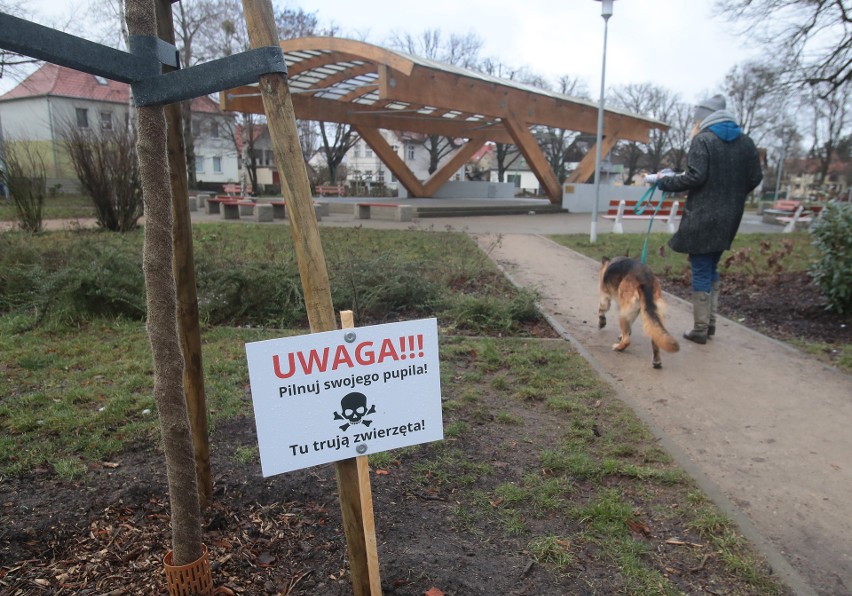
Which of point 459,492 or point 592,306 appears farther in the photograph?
point 592,306

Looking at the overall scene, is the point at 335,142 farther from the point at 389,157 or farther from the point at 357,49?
the point at 357,49

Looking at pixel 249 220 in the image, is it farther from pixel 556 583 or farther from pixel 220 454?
pixel 556 583

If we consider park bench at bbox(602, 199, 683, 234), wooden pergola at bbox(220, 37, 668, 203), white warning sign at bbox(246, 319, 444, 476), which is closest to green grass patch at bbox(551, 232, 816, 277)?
park bench at bbox(602, 199, 683, 234)

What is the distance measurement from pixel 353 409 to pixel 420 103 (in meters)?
16.9

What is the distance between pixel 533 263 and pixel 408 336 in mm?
8808

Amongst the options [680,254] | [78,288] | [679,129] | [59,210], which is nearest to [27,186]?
[78,288]

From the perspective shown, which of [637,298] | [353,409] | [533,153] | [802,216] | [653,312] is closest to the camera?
[353,409]

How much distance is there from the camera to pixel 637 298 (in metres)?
4.93

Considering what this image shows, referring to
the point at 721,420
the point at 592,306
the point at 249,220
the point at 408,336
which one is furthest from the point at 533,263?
the point at 249,220

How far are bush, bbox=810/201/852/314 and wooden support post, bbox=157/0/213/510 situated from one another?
22.6 ft

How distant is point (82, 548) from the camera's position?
7.47ft

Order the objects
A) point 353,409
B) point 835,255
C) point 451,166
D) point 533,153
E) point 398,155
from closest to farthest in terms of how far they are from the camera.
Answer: point 353,409 < point 835,255 < point 533,153 < point 451,166 < point 398,155

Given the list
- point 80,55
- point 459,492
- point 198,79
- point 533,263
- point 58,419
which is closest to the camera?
point 80,55

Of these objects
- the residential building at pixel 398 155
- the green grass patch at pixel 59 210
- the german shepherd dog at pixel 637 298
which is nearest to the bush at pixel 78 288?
the german shepherd dog at pixel 637 298
